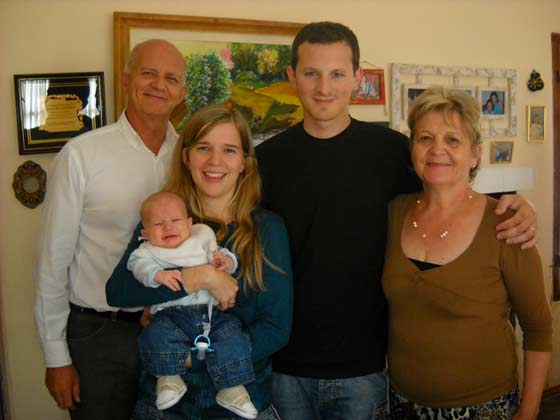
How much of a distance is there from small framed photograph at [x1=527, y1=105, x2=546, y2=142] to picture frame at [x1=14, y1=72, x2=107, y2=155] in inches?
115

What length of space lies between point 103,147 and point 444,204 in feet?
4.12

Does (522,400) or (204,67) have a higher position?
(204,67)

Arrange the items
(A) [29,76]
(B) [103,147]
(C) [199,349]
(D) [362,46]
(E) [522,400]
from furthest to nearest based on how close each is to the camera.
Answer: (D) [362,46], (A) [29,76], (B) [103,147], (E) [522,400], (C) [199,349]

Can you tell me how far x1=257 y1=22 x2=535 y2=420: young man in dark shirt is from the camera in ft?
5.30

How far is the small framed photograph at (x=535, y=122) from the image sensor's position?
11.3 feet

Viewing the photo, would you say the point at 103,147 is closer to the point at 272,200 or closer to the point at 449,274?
the point at 272,200

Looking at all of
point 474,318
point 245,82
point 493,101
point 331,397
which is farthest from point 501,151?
point 331,397

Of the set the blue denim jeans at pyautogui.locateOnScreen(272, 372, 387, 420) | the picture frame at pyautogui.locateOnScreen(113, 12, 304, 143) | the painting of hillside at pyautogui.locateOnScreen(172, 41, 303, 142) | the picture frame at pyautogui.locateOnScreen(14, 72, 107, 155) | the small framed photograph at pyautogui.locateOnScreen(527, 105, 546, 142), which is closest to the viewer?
the blue denim jeans at pyautogui.locateOnScreen(272, 372, 387, 420)

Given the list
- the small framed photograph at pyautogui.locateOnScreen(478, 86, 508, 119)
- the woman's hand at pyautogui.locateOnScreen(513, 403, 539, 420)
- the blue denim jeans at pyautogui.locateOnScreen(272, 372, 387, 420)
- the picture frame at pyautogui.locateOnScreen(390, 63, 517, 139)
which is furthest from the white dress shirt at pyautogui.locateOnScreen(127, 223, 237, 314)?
the small framed photograph at pyautogui.locateOnScreen(478, 86, 508, 119)

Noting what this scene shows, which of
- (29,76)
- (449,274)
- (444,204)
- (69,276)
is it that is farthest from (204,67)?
(449,274)

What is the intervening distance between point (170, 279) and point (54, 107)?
1360mm

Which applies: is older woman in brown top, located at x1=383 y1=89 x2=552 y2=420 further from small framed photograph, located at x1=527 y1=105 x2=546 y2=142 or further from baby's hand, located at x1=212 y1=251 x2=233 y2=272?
small framed photograph, located at x1=527 y1=105 x2=546 y2=142

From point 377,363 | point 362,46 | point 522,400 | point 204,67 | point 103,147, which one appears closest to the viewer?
point 522,400

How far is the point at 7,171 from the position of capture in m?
2.25
